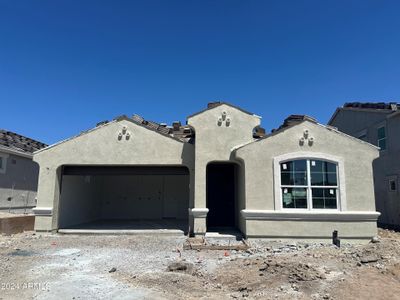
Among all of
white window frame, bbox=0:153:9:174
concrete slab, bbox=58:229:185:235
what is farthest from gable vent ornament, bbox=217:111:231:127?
white window frame, bbox=0:153:9:174

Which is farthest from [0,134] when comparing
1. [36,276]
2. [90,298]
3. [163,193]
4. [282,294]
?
[282,294]

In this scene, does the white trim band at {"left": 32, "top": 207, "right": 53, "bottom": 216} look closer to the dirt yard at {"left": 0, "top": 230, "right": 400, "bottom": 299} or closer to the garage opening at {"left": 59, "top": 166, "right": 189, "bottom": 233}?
the dirt yard at {"left": 0, "top": 230, "right": 400, "bottom": 299}

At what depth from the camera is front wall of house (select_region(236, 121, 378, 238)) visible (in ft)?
40.8

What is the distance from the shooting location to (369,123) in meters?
19.9

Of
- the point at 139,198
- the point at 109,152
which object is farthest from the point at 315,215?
the point at 139,198

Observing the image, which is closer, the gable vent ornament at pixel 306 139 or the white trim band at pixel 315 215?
the white trim band at pixel 315 215

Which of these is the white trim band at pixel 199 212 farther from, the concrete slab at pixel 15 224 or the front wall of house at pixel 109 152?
the concrete slab at pixel 15 224

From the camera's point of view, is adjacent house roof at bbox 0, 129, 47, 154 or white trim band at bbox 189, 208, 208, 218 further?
adjacent house roof at bbox 0, 129, 47, 154

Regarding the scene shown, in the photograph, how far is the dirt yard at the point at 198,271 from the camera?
7070mm

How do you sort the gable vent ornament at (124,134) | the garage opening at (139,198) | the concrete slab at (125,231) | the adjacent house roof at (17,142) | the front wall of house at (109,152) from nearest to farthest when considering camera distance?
the concrete slab at (125,231) < the front wall of house at (109,152) < the gable vent ornament at (124,134) < the adjacent house roof at (17,142) < the garage opening at (139,198)

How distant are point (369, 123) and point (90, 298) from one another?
18829 millimetres

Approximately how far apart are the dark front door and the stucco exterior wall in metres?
11.5

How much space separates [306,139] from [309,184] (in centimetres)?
179

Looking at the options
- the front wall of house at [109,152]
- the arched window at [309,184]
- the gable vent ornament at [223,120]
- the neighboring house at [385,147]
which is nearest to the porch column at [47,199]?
the front wall of house at [109,152]
